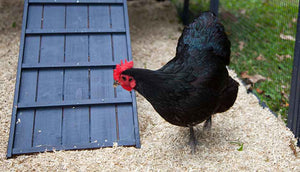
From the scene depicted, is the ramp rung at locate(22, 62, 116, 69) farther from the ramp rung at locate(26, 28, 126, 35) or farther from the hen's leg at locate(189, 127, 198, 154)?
the hen's leg at locate(189, 127, 198, 154)

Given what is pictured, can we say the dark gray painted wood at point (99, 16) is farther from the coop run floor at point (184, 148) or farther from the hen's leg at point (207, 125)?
the hen's leg at point (207, 125)

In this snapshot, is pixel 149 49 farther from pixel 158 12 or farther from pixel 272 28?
pixel 272 28

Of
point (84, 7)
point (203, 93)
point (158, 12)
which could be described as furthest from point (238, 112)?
point (158, 12)

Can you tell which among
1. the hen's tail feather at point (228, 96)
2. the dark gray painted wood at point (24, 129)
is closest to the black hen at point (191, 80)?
the hen's tail feather at point (228, 96)

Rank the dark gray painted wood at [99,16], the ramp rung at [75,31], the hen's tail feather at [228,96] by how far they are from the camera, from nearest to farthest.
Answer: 1. the hen's tail feather at [228,96]
2. the ramp rung at [75,31]
3. the dark gray painted wood at [99,16]

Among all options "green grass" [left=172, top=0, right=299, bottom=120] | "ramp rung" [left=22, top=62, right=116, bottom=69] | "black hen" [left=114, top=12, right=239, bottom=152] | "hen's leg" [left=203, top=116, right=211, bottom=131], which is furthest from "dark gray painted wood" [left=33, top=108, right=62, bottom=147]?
"green grass" [left=172, top=0, right=299, bottom=120]

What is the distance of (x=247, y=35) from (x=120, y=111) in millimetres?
3257

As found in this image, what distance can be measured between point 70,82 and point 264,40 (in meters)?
3.50

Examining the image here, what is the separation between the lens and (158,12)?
6434 millimetres

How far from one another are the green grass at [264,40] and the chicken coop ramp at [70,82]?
6.31 feet

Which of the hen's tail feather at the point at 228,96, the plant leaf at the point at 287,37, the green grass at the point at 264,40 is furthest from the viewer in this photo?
the plant leaf at the point at 287,37

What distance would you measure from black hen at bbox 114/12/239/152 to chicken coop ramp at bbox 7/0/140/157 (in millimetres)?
719

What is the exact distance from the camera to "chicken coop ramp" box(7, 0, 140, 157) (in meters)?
3.01

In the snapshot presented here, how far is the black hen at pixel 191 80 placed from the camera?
246cm
